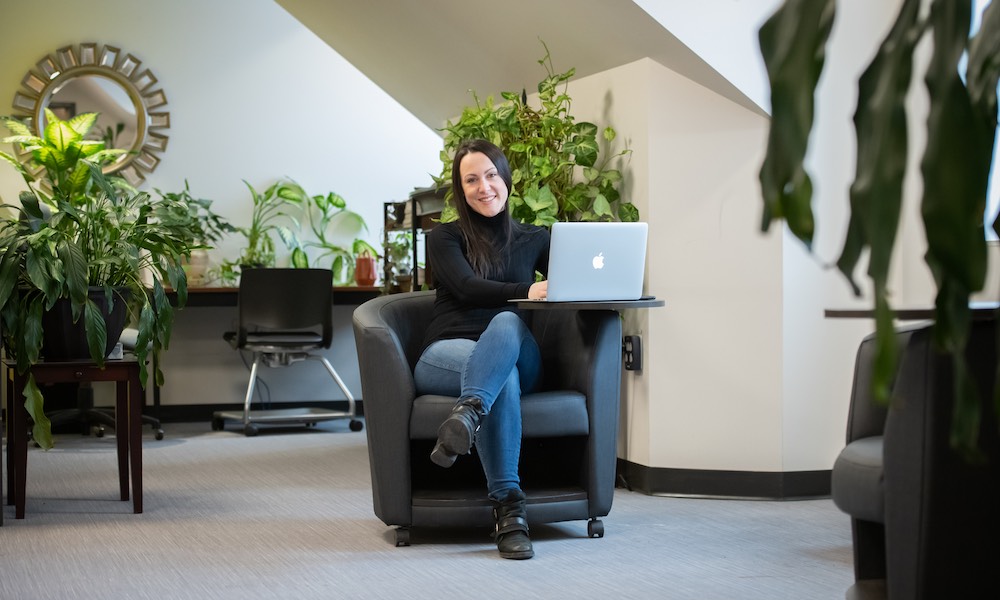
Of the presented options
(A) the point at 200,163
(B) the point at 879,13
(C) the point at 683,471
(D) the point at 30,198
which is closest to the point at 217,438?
(A) the point at 200,163

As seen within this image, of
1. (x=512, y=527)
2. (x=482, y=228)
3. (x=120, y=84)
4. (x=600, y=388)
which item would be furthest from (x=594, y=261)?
(x=120, y=84)

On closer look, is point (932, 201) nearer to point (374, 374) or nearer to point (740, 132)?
point (374, 374)

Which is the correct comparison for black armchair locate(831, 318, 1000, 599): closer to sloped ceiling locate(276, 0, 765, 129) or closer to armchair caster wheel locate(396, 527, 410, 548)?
armchair caster wheel locate(396, 527, 410, 548)

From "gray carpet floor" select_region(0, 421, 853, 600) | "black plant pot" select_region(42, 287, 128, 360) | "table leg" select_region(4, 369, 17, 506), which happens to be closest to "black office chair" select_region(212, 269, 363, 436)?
"gray carpet floor" select_region(0, 421, 853, 600)

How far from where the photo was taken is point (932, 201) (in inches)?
31.3

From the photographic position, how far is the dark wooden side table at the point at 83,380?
3434mm

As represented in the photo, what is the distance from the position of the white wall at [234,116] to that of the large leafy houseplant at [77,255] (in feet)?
9.15

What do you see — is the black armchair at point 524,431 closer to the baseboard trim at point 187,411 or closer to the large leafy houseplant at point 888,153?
the large leafy houseplant at point 888,153

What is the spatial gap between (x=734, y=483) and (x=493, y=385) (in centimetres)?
126

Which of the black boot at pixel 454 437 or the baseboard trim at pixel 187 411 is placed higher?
the black boot at pixel 454 437

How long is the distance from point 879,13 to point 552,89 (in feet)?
3.76

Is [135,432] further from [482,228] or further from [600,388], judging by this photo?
[600,388]

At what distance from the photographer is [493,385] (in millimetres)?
2908

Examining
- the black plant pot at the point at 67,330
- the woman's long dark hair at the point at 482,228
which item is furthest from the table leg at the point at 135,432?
the woman's long dark hair at the point at 482,228
